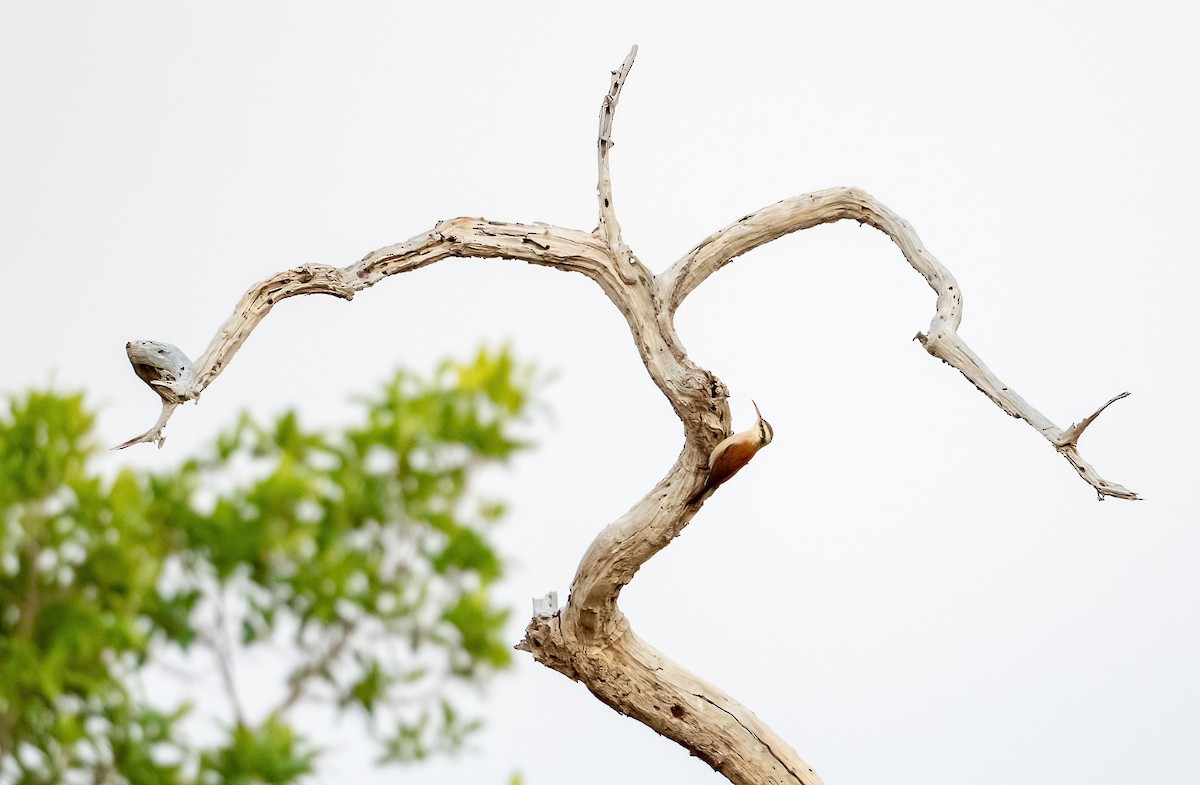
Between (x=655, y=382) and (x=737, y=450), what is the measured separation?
0.34m

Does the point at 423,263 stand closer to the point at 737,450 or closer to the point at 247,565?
the point at 737,450

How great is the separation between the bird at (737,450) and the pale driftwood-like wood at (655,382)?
0.06 m

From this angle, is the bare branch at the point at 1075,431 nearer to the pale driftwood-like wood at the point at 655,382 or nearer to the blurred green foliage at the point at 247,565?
the pale driftwood-like wood at the point at 655,382

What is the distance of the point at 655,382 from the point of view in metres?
3.52

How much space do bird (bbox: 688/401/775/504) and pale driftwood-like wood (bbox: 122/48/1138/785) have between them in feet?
A: 0.20

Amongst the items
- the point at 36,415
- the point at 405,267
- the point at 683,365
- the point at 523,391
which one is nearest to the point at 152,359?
the point at 405,267

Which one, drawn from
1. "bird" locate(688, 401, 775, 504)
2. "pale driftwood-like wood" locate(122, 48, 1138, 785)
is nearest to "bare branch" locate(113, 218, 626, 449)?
"pale driftwood-like wood" locate(122, 48, 1138, 785)

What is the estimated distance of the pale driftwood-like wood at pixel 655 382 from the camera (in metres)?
3.39

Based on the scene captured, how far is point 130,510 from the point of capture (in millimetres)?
1459

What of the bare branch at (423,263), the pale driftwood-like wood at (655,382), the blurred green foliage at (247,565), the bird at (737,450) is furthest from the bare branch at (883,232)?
the blurred green foliage at (247,565)

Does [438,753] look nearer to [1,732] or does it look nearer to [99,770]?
[99,770]

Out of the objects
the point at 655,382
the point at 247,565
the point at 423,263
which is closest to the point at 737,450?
the point at 655,382

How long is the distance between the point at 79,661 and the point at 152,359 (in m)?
1.74

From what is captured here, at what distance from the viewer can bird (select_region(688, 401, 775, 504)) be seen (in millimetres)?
3266
